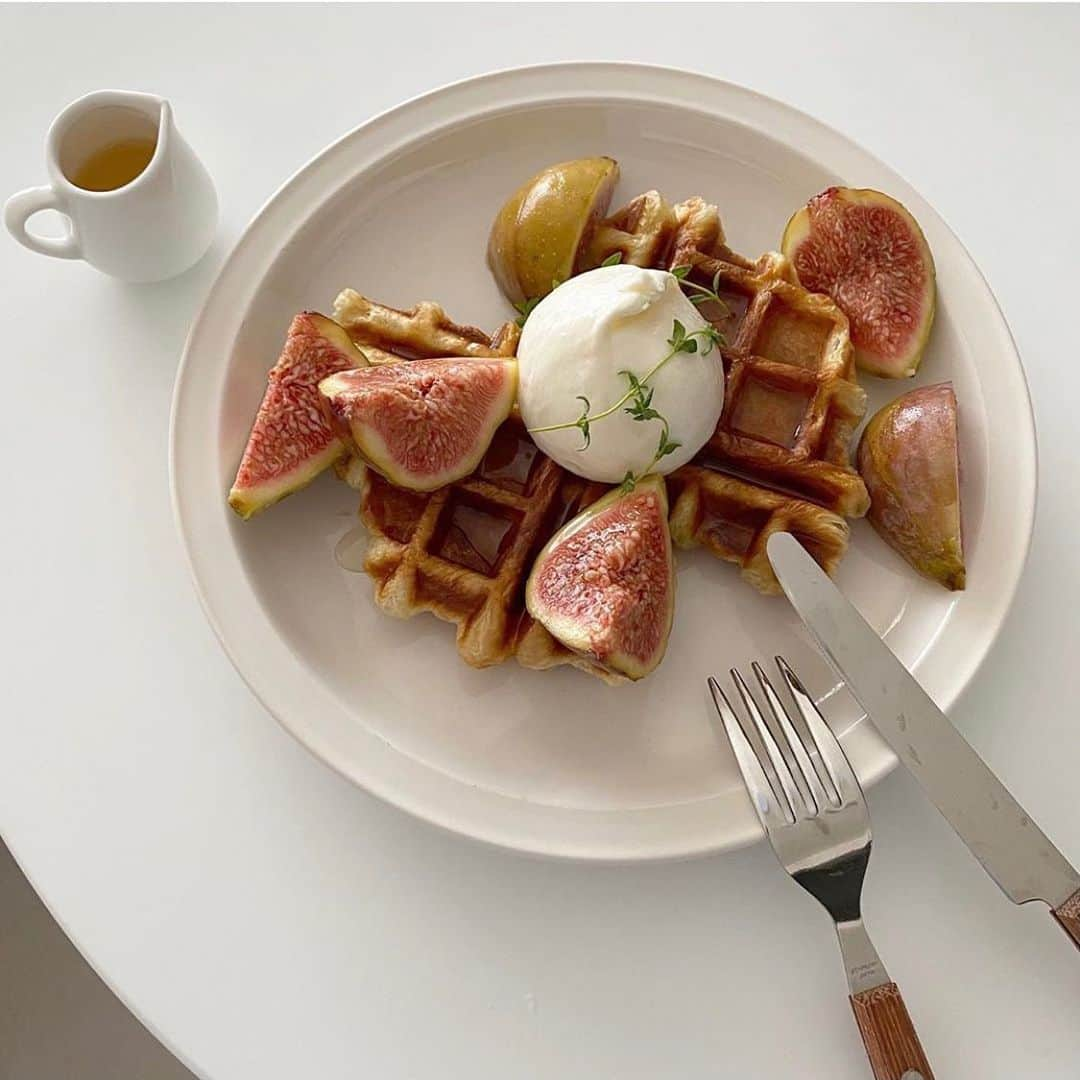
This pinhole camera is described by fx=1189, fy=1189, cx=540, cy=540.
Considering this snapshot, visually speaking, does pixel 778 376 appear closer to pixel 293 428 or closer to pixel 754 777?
pixel 754 777

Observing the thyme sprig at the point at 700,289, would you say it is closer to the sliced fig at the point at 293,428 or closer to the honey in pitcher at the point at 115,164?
the sliced fig at the point at 293,428

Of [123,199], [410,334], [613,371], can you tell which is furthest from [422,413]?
[123,199]

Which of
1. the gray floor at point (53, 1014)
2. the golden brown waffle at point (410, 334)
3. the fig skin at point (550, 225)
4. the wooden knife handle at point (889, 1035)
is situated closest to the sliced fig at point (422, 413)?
the golden brown waffle at point (410, 334)

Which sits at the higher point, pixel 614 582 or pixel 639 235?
pixel 639 235

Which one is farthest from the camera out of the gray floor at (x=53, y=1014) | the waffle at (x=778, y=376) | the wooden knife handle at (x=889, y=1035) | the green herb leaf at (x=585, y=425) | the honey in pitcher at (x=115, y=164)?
the gray floor at (x=53, y=1014)

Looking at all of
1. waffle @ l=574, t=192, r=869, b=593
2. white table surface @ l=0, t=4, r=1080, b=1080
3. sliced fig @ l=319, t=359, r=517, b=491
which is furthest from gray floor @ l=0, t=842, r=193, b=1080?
waffle @ l=574, t=192, r=869, b=593

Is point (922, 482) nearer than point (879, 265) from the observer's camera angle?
Yes

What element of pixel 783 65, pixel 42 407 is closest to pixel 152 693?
pixel 42 407
